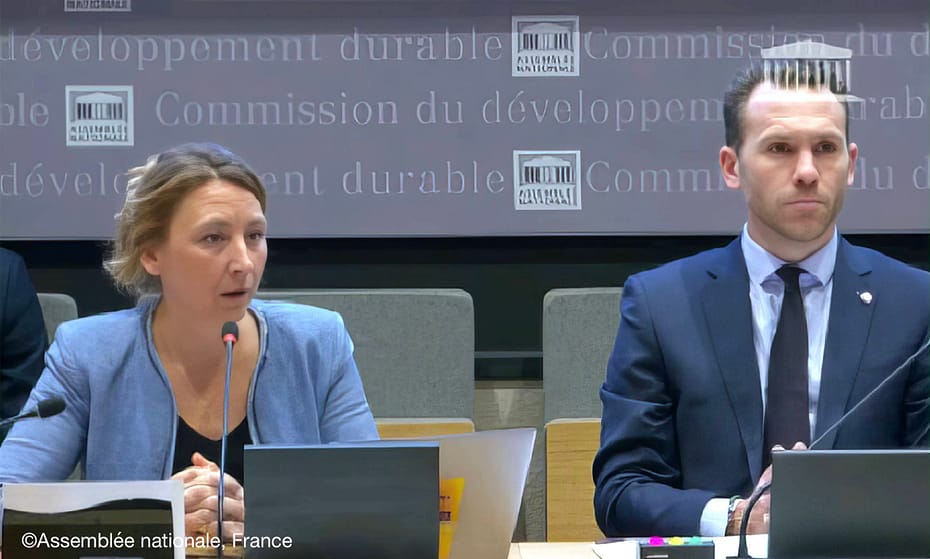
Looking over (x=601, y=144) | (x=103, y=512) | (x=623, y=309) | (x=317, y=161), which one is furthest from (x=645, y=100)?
(x=103, y=512)

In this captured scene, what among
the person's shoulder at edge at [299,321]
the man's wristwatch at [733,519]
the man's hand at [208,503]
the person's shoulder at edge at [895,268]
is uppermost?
the person's shoulder at edge at [895,268]

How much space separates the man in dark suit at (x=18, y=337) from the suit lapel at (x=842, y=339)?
2.01 meters

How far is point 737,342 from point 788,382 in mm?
126

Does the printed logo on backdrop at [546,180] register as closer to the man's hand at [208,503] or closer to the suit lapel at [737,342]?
the suit lapel at [737,342]

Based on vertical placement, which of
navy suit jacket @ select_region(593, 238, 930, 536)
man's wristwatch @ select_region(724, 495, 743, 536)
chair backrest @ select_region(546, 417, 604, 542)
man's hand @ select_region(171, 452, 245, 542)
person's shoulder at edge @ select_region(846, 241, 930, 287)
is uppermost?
person's shoulder at edge @ select_region(846, 241, 930, 287)

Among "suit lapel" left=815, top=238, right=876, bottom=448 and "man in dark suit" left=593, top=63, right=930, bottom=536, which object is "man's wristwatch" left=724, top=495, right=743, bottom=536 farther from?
"suit lapel" left=815, top=238, right=876, bottom=448

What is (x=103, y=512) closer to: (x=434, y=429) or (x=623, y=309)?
(x=623, y=309)

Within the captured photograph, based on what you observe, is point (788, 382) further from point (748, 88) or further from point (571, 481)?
point (571, 481)

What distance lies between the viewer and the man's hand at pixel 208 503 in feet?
6.33

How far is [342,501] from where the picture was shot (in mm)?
1655

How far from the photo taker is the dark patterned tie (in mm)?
2311

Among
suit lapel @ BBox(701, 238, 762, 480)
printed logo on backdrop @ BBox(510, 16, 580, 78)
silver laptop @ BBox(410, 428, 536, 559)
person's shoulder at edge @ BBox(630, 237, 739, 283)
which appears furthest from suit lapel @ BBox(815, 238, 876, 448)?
printed logo on backdrop @ BBox(510, 16, 580, 78)

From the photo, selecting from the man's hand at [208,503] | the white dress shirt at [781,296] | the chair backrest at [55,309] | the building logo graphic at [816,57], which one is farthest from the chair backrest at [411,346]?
the man's hand at [208,503]

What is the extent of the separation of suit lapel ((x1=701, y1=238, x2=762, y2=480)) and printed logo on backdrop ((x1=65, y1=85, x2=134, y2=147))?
73.9 inches
